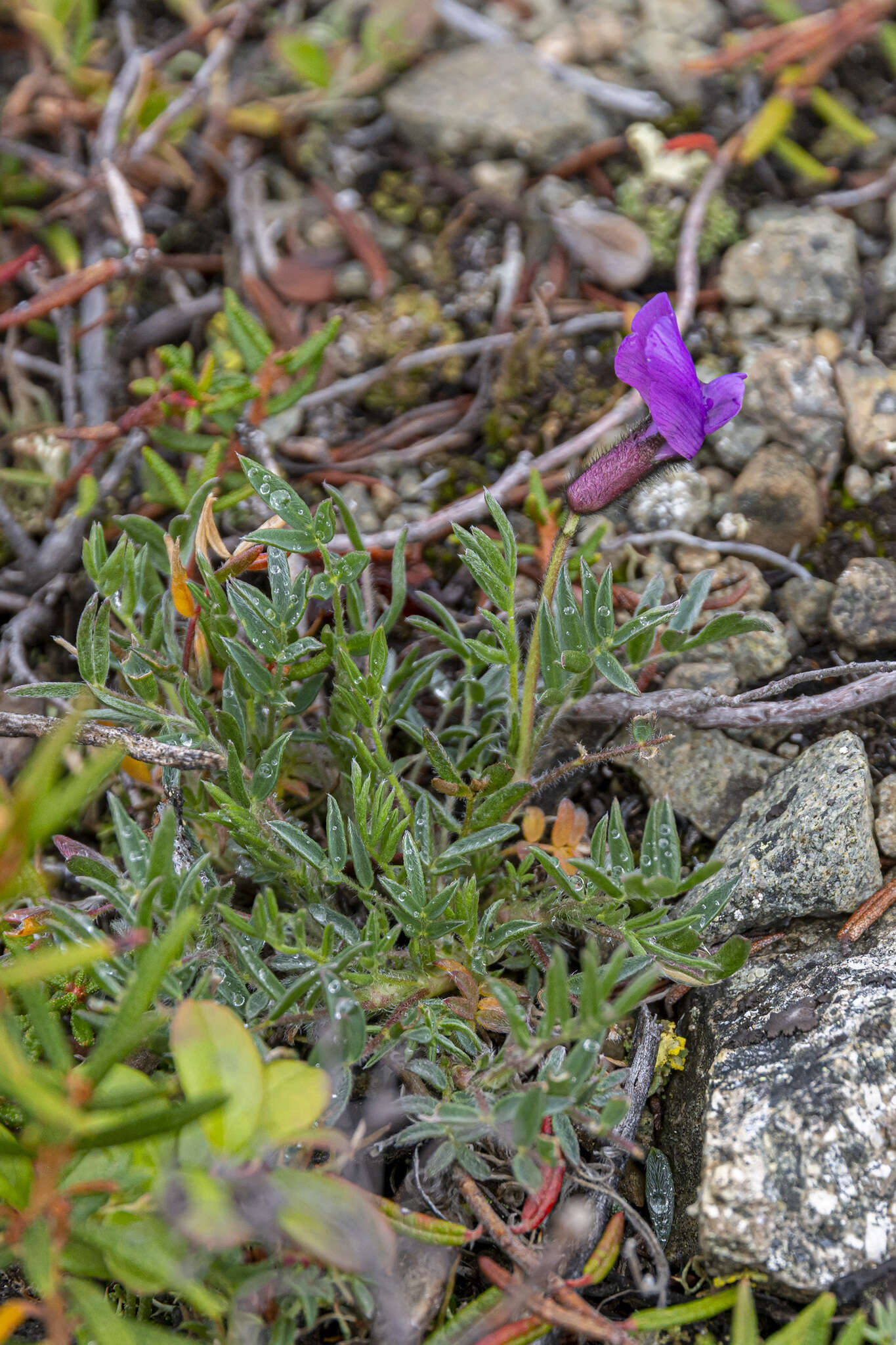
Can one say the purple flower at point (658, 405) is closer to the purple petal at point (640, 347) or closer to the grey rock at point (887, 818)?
the purple petal at point (640, 347)

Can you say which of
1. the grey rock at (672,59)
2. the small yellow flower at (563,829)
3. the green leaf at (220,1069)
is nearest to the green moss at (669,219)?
the grey rock at (672,59)

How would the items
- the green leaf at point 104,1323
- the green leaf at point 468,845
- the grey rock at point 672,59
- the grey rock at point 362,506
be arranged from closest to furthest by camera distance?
the green leaf at point 104,1323 → the green leaf at point 468,845 → the grey rock at point 362,506 → the grey rock at point 672,59

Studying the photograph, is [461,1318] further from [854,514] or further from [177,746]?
[854,514]

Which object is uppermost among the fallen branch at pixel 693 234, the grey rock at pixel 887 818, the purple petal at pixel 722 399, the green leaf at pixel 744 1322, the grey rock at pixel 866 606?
the purple petal at pixel 722 399

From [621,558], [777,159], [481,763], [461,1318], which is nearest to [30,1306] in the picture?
[461,1318]

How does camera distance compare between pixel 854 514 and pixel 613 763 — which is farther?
pixel 854 514

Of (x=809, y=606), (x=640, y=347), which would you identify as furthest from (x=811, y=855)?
(x=640, y=347)

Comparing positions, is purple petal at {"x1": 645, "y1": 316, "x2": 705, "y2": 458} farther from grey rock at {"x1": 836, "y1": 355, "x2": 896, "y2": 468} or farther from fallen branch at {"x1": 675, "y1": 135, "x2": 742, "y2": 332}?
fallen branch at {"x1": 675, "y1": 135, "x2": 742, "y2": 332}

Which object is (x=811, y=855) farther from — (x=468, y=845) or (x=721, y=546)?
(x=721, y=546)
